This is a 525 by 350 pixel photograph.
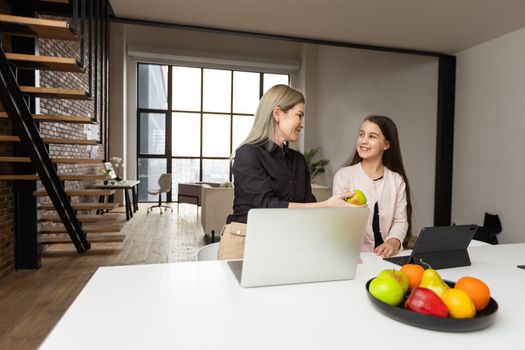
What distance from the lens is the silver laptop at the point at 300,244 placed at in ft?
3.33

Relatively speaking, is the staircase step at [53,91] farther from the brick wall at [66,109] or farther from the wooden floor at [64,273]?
the wooden floor at [64,273]

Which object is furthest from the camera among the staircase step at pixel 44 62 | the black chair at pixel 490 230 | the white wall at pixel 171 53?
the white wall at pixel 171 53

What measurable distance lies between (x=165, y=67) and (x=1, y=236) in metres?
7.51

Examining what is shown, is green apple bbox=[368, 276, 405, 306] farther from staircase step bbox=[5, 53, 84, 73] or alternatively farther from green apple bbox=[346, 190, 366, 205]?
staircase step bbox=[5, 53, 84, 73]

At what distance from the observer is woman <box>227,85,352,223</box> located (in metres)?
1.64

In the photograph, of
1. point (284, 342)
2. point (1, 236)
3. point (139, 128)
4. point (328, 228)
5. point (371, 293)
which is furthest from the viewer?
point (139, 128)

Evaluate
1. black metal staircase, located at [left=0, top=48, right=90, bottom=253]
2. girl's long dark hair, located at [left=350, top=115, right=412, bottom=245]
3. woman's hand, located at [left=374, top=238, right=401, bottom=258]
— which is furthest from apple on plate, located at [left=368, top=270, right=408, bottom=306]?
black metal staircase, located at [left=0, top=48, right=90, bottom=253]

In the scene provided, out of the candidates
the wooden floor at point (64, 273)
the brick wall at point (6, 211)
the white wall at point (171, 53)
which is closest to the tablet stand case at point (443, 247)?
the wooden floor at point (64, 273)

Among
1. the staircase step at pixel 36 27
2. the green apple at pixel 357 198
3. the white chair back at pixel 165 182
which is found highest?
the staircase step at pixel 36 27

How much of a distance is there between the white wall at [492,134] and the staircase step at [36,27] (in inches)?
182

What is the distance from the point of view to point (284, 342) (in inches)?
31.1

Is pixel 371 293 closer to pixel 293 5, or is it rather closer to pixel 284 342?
pixel 284 342

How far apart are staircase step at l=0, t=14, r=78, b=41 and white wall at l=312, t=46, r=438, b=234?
3201 millimetres

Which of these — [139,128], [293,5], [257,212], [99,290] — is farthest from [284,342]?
[139,128]
